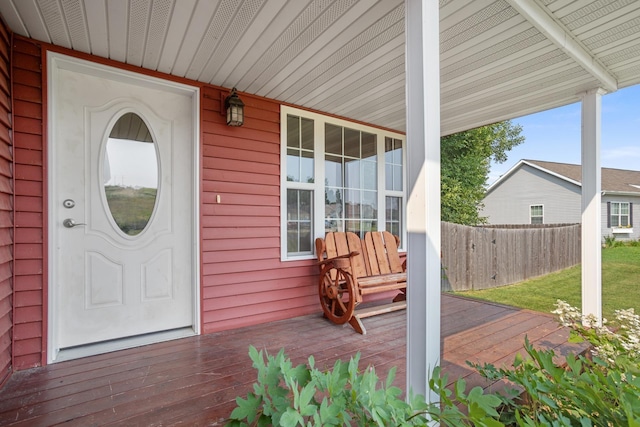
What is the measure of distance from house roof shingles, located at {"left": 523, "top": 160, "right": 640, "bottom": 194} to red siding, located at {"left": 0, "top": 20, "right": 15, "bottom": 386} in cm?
1205

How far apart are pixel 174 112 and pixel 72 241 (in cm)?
133

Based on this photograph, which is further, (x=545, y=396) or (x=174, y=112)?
(x=174, y=112)

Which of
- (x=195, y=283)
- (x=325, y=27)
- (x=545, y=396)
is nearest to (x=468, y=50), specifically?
(x=325, y=27)

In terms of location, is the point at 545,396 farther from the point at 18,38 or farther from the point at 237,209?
the point at 18,38

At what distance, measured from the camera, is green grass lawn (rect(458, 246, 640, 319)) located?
13.5ft

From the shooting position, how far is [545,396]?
93 centimetres

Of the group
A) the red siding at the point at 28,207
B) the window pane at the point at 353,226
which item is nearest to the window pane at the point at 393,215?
the window pane at the point at 353,226

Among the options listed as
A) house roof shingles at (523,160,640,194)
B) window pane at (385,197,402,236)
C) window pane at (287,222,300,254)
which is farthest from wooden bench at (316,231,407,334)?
house roof shingles at (523,160,640,194)

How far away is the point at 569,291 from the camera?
4.78 m

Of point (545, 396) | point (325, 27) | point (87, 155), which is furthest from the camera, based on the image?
point (87, 155)

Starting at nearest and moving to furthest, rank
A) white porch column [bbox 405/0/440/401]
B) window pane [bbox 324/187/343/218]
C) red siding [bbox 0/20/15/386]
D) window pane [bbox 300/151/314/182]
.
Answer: white porch column [bbox 405/0/440/401]
red siding [bbox 0/20/15/386]
window pane [bbox 300/151/314/182]
window pane [bbox 324/187/343/218]

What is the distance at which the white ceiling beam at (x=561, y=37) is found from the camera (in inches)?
65.1

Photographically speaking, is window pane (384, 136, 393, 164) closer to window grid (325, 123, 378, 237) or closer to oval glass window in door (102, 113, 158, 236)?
window grid (325, 123, 378, 237)

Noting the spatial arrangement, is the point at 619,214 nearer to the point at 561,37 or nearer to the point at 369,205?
the point at 369,205
